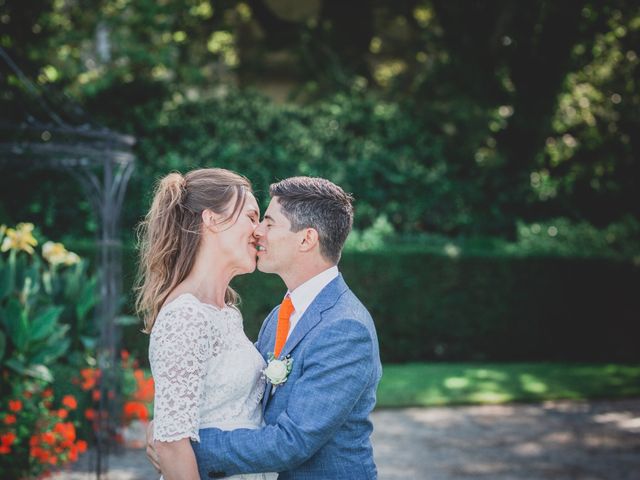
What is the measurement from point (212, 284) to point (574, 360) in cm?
1098

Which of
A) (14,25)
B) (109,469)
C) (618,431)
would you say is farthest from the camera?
(14,25)

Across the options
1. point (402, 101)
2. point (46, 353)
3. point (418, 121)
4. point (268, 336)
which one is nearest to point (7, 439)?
point (46, 353)

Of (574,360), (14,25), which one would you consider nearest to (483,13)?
(574,360)

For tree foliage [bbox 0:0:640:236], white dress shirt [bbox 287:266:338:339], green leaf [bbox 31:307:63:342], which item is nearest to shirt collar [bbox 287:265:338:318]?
white dress shirt [bbox 287:266:338:339]

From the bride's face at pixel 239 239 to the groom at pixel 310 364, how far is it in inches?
1.7

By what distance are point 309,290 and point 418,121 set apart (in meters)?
11.3

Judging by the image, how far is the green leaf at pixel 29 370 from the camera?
552 cm

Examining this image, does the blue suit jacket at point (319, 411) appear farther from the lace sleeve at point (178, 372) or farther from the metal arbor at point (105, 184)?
the metal arbor at point (105, 184)

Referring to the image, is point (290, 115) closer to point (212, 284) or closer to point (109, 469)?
point (109, 469)

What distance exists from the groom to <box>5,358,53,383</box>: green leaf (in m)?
3.17

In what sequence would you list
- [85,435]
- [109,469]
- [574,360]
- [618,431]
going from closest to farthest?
[109,469] → [85,435] → [618,431] → [574,360]

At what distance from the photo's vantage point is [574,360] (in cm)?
1259

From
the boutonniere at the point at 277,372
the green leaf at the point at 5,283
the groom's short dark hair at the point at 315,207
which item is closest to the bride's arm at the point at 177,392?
the boutonniere at the point at 277,372

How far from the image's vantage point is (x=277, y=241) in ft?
9.25
